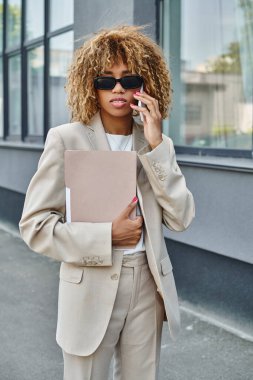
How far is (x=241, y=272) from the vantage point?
15.3ft

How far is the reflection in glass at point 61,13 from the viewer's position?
25.9 feet

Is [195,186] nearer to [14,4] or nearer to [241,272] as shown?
[241,272]

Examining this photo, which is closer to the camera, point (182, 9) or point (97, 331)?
point (97, 331)

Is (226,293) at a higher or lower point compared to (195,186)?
lower

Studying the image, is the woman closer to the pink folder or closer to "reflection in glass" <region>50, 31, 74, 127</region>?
the pink folder

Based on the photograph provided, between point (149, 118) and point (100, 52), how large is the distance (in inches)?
11.8

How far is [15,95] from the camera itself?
33.4 ft

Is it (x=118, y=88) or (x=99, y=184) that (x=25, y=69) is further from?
(x=99, y=184)

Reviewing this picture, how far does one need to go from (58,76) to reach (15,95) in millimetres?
1949

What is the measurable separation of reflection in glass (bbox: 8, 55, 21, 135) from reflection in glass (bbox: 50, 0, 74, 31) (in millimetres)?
1585

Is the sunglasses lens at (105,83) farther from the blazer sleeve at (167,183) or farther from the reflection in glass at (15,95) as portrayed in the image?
the reflection in glass at (15,95)

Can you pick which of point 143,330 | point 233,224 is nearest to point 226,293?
point 233,224

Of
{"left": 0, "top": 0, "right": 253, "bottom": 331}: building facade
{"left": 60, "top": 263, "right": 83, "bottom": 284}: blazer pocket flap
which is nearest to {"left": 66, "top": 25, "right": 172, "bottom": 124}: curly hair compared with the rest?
{"left": 60, "top": 263, "right": 83, "bottom": 284}: blazer pocket flap

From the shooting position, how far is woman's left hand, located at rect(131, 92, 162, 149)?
215 cm
